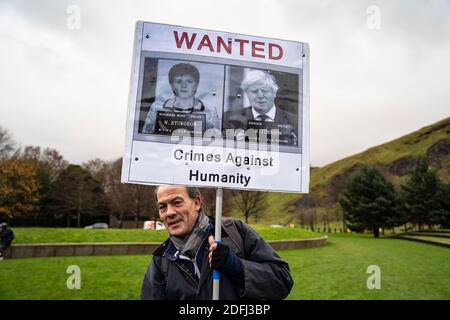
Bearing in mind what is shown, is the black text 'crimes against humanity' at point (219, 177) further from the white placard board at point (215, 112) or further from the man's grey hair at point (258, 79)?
the man's grey hair at point (258, 79)

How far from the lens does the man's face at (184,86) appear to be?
1.81 meters

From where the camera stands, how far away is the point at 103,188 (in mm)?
39688

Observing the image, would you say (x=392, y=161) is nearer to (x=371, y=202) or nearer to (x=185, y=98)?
(x=371, y=202)

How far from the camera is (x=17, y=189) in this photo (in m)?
31.5

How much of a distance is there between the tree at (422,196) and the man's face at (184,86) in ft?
112

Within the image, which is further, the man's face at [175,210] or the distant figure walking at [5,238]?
the distant figure walking at [5,238]

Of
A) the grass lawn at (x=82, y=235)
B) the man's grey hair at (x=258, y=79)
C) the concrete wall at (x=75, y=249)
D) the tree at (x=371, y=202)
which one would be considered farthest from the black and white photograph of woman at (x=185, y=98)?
the tree at (x=371, y=202)

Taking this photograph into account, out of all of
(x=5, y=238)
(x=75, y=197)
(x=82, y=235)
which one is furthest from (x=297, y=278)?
(x=75, y=197)

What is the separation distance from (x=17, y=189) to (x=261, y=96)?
36.8 m

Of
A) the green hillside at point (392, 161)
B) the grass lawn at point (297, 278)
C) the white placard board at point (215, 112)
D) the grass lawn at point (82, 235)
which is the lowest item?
the grass lawn at point (297, 278)

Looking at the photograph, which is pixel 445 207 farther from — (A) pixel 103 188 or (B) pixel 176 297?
(A) pixel 103 188

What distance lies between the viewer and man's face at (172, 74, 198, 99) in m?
1.81

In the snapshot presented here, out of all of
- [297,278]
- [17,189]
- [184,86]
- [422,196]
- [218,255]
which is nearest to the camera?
[218,255]

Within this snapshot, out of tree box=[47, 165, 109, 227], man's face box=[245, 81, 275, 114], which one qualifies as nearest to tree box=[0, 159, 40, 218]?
tree box=[47, 165, 109, 227]
